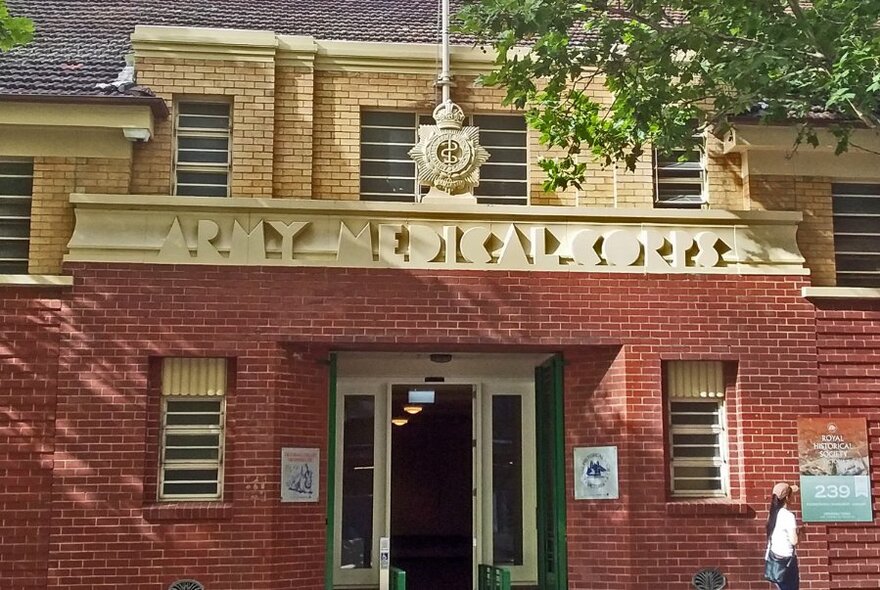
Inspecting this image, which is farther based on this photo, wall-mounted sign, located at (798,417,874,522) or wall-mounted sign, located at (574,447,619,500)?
wall-mounted sign, located at (798,417,874,522)

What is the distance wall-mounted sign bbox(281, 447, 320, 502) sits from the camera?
1216cm

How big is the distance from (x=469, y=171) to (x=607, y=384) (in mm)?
3016

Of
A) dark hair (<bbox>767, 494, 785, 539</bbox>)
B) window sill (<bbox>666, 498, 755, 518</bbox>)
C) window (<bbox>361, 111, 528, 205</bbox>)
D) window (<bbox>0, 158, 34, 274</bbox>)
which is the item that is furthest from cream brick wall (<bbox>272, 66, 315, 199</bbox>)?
dark hair (<bbox>767, 494, 785, 539</bbox>)

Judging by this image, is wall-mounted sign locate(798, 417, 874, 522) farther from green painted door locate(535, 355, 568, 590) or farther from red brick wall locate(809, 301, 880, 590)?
green painted door locate(535, 355, 568, 590)

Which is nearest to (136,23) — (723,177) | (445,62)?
(445,62)

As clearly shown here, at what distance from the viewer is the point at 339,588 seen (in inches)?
535

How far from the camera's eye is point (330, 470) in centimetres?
1273

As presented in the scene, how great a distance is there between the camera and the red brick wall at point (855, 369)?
42.0 feet

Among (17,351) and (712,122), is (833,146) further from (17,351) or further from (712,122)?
(17,351)

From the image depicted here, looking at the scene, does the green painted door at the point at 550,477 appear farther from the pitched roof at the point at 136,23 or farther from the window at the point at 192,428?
the pitched roof at the point at 136,23

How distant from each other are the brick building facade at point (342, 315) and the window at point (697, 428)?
3 cm

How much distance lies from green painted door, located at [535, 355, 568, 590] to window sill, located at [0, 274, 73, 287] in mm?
5832

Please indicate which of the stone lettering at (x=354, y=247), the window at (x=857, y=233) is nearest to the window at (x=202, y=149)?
the stone lettering at (x=354, y=247)

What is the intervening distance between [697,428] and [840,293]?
2368mm
